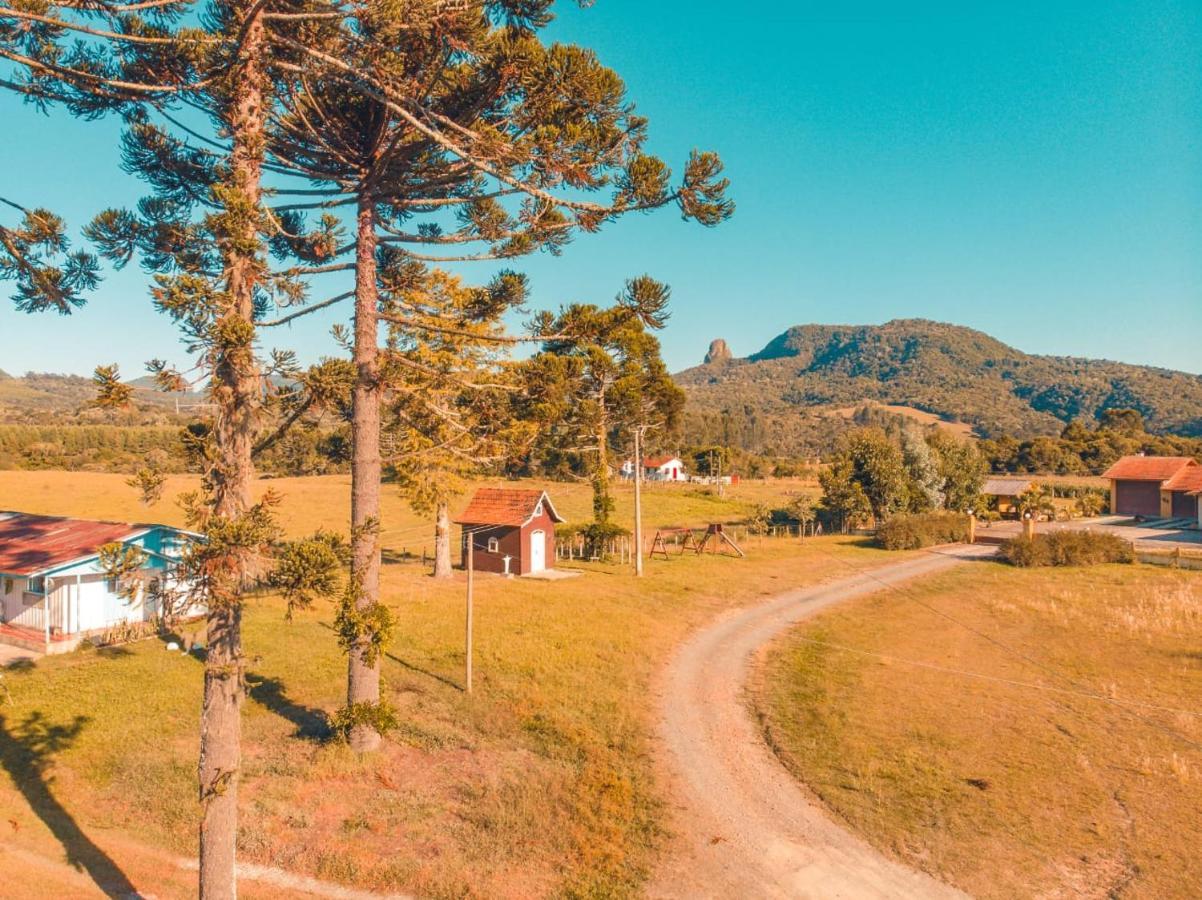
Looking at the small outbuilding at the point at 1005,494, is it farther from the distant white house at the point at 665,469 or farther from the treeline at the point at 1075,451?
the distant white house at the point at 665,469

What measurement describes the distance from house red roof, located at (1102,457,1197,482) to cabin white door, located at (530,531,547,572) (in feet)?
167

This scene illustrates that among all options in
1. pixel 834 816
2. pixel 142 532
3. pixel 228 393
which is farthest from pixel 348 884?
pixel 142 532

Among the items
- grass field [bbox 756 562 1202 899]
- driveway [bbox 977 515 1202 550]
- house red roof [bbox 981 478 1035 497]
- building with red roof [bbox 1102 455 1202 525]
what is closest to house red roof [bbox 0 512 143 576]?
grass field [bbox 756 562 1202 899]

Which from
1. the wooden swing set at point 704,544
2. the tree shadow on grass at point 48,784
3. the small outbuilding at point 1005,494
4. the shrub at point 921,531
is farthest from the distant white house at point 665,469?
the tree shadow on grass at point 48,784

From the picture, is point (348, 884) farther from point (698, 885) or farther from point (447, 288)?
point (447, 288)

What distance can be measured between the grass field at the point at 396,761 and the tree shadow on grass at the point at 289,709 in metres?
0.07

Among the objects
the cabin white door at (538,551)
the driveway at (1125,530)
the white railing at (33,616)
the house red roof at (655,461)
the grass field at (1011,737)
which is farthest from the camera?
the house red roof at (655,461)

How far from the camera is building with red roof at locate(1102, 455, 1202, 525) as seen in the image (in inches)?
2096

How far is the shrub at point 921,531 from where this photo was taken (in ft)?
142

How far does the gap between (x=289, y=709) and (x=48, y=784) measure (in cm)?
447

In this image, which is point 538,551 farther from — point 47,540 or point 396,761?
point 396,761

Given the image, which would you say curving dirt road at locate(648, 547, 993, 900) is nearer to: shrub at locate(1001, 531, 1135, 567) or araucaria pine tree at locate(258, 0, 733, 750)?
araucaria pine tree at locate(258, 0, 733, 750)

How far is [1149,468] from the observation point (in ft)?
184

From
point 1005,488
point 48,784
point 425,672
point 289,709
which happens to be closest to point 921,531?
point 1005,488
